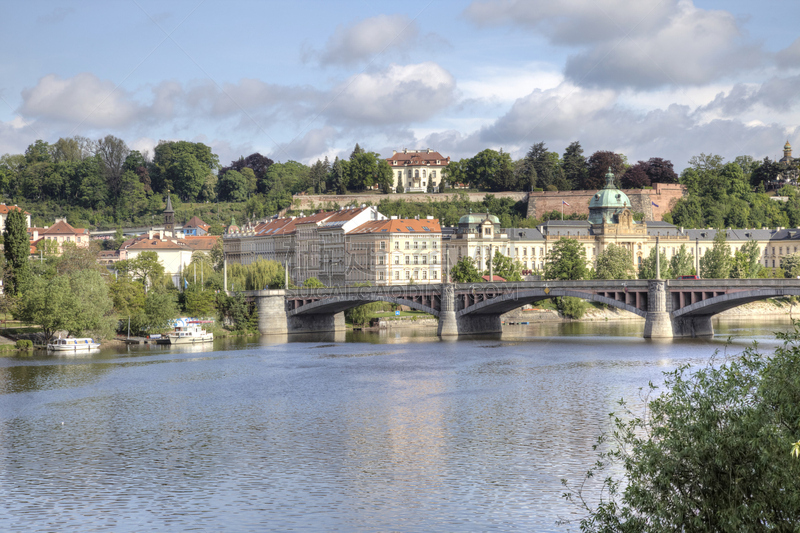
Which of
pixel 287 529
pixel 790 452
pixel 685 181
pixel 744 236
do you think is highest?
pixel 685 181

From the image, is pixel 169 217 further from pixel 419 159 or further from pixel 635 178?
pixel 635 178

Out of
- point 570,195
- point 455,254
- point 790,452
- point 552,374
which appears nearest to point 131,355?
point 552,374

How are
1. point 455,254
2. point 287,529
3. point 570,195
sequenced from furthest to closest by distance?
1. point 570,195
2. point 455,254
3. point 287,529

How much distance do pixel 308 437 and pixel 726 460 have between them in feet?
60.9

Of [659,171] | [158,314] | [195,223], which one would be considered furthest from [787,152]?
[158,314]

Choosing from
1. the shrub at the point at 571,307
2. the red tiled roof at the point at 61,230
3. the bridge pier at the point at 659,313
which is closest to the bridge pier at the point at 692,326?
the bridge pier at the point at 659,313

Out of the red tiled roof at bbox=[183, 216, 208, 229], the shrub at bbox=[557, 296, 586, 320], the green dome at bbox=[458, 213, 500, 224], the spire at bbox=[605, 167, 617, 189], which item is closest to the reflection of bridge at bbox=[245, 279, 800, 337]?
the shrub at bbox=[557, 296, 586, 320]

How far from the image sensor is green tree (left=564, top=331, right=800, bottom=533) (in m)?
13.5

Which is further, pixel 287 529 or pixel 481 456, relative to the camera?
pixel 481 456

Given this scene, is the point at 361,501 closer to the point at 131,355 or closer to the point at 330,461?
the point at 330,461

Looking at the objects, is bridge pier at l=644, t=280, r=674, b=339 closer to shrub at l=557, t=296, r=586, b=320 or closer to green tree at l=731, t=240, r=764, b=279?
shrub at l=557, t=296, r=586, b=320

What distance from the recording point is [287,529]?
20.8m

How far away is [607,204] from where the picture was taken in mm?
125812

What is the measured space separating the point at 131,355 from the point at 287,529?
133 ft
